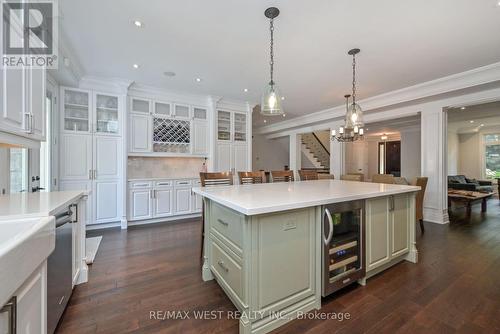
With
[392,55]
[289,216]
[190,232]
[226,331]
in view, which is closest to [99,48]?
[190,232]

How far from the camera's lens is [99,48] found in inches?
112

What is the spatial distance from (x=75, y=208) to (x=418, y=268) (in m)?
3.53

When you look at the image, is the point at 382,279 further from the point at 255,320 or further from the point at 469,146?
the point at 469,146

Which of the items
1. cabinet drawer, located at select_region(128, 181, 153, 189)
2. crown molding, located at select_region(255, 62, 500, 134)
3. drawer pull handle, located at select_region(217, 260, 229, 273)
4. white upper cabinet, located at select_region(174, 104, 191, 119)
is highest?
crown molding, located at select_region(255, 62, 500, 134)

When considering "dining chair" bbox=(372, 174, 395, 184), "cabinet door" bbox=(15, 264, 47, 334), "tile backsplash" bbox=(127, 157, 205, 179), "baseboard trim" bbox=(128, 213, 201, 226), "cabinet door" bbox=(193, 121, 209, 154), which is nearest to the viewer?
"cabinet door" bbox=(15, 264, 47, 334)

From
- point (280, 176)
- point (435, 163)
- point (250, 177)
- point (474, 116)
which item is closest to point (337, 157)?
point (435, 163)

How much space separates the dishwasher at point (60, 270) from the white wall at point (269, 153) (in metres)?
8.32

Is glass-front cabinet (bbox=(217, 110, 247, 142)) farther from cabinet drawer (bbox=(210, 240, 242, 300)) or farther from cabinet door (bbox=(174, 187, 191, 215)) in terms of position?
cabinet drawer (bbox=(210, 240, 242, 300))

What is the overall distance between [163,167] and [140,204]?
1.01 m

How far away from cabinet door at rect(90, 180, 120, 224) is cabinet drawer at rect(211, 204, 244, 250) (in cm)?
293

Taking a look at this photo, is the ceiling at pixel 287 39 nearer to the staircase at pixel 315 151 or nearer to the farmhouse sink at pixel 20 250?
the farmhouse sink at pixel 20 250

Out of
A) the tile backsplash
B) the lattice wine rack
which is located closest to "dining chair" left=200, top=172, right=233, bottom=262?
the lattice wine rack

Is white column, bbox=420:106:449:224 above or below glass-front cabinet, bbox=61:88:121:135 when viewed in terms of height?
below

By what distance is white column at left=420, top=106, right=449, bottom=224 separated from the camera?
168 inches
